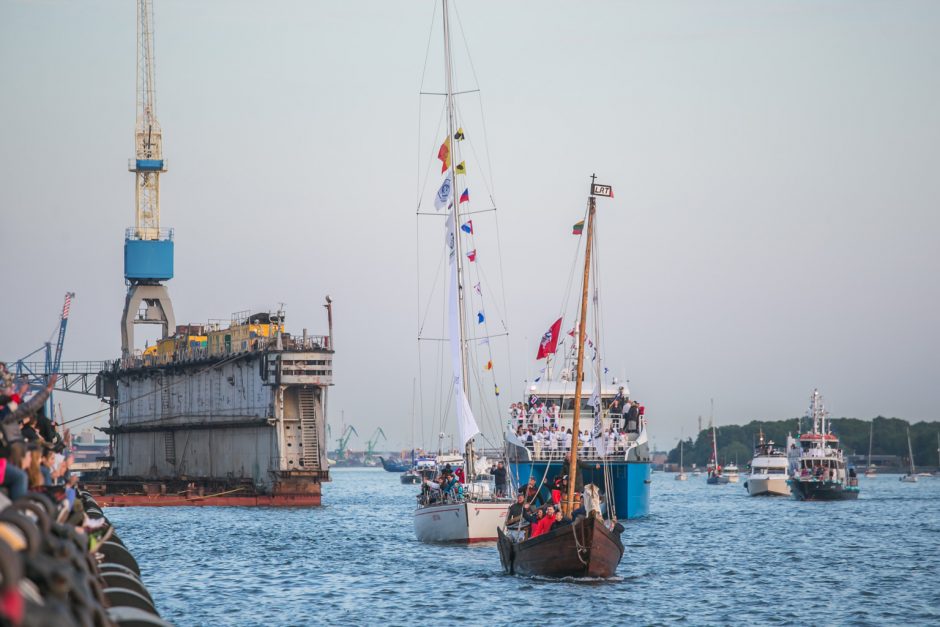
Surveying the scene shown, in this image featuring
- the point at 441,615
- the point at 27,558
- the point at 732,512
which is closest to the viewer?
the point at 27,558

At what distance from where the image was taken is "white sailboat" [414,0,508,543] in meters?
48.1

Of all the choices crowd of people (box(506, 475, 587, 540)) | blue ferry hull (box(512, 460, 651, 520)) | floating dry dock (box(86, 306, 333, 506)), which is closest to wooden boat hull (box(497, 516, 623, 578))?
crowd of people (box(506, 475, 587, 540))

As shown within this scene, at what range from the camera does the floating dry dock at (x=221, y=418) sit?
85.8 metres

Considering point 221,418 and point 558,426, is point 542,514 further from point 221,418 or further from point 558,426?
point 221,418

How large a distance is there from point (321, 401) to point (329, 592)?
4941 centimetres

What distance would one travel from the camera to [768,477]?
12512 centimetres

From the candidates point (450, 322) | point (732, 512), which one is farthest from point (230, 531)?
point (732, 512)

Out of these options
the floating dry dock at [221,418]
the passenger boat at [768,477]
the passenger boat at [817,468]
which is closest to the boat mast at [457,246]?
the floating dry dock at [221,418]

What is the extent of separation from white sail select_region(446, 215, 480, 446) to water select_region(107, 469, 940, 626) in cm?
449

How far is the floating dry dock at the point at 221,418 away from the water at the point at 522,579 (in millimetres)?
14673

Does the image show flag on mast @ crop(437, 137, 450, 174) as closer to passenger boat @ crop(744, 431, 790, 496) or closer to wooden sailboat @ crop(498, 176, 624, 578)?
wooden sailboat @ crop(498, 176, 624, 578)

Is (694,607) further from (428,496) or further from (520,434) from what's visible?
(520,434)

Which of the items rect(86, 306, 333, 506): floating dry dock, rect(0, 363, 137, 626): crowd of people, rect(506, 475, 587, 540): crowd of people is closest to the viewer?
rect(0, 363, 137, 626): crowd of people

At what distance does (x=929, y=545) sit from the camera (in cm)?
5641
